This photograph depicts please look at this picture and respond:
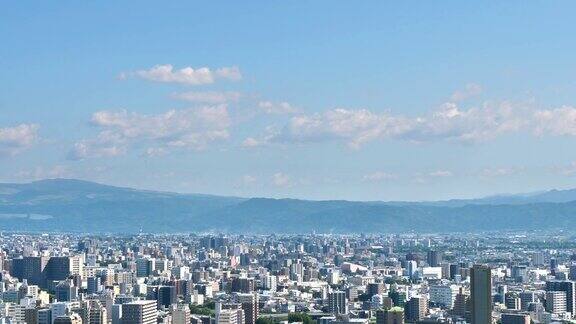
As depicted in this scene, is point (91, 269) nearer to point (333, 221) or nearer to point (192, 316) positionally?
point (192, 316)

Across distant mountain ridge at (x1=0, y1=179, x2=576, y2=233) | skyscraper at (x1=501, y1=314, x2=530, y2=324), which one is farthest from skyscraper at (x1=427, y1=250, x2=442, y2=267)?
distant mountain ridge at (x1=0, y1=179, x2=576, y2=233)

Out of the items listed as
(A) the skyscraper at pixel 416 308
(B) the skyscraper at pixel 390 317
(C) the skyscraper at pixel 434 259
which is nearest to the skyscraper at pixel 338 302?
(A) the skyscraper at pixel 416 308

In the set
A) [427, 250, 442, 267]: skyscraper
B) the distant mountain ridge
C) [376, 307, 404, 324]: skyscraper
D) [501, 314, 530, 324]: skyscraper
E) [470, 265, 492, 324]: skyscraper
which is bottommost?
[501, 314, 530, 324]: skyscraper

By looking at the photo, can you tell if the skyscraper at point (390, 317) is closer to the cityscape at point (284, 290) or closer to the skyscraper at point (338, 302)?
the cityscape at point (284, 290)

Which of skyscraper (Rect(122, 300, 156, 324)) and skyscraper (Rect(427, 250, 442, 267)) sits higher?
skyscraper (Rect(427, 250, 442, 267))

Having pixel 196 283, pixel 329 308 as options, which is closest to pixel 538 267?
pixel 196 283

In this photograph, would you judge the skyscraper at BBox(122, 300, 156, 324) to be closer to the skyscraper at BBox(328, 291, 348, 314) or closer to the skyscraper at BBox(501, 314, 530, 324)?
the skyscraper at BBox(328, 291, 348, 314)
